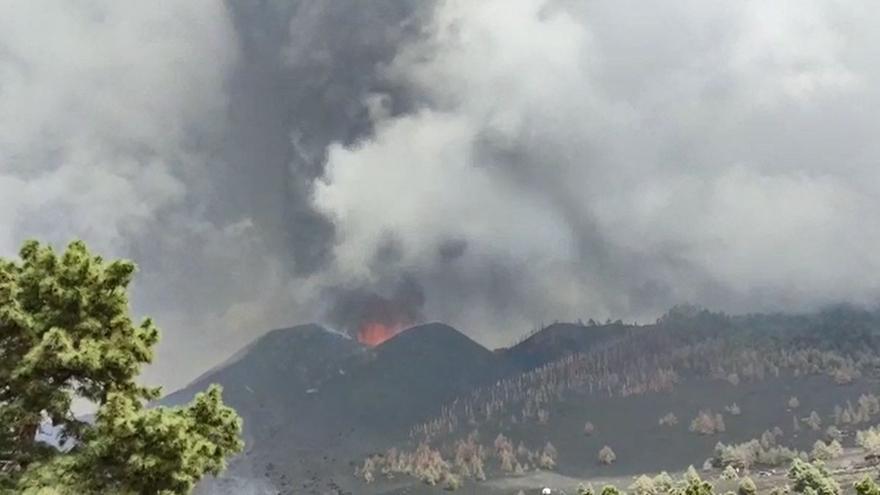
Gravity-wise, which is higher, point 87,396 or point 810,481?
point 810,481

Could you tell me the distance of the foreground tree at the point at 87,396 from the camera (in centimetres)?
2327

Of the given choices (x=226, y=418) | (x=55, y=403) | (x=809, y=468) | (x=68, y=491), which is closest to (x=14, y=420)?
(x=55, y=403)

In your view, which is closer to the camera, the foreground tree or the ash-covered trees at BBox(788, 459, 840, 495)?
the foreground tree

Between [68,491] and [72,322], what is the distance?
16.7ft

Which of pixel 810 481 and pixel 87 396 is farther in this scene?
pixel 810 481

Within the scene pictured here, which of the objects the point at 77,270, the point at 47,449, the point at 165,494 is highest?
the point at 77,270

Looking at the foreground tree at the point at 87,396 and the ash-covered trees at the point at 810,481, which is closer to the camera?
the foreground tree at the point at 87,396

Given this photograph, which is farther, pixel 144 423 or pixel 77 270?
pixel 77 270

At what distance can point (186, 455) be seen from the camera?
914 inches

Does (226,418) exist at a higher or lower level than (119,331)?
lower

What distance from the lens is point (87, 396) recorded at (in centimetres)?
2536

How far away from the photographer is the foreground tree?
2327cm

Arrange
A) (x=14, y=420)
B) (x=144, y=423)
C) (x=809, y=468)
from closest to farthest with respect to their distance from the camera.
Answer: (x=144, y=423), (x=14, y=420), (x=809, y=468)

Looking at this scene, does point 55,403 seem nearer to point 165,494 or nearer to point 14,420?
point 14,420
